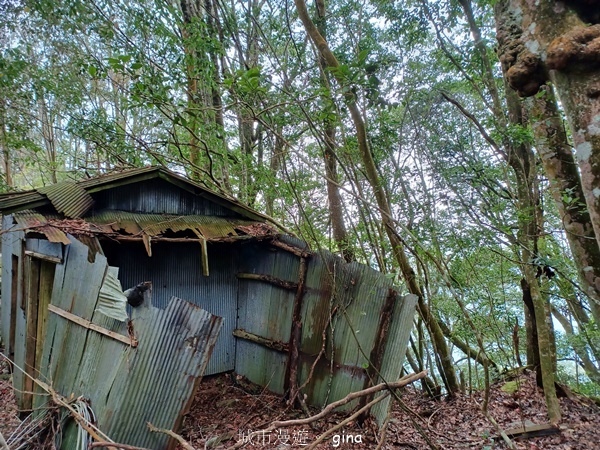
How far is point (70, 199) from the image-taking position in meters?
4.42

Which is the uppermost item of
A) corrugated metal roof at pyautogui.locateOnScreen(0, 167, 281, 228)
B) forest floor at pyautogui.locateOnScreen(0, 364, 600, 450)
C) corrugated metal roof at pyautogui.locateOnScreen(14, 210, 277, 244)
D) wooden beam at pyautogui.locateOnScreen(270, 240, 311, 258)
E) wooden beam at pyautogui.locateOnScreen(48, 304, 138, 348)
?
corrugated metal roof at pyautogui.locateOnScreen(0, 167, 281, 228)

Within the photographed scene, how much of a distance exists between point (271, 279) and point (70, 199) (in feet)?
9.84

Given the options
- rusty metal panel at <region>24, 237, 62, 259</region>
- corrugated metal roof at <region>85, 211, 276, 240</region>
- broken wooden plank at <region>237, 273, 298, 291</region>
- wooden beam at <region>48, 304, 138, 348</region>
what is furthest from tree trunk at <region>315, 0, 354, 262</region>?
A: rusty metal panel at <region>24, 237, 62, 259</region>

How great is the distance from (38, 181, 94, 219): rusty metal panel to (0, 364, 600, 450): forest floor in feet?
8.69

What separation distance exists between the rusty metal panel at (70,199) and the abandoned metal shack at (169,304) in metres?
0.02

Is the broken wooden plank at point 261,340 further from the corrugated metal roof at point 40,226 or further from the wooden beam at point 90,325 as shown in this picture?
the corrugated metal roof at point 40,226

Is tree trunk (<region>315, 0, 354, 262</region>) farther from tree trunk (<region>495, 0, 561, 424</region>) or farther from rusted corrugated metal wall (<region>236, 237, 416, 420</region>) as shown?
tree trunk (<region>495, 0, 561, 424</region>)

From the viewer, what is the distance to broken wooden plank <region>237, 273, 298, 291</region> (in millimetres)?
4945

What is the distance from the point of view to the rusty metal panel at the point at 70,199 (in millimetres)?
4273

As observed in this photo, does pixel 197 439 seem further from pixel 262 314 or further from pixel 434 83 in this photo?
pixel 434 83

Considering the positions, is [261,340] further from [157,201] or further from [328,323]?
[157,201]

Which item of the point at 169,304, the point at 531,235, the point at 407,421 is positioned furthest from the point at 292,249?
the point at 531,235

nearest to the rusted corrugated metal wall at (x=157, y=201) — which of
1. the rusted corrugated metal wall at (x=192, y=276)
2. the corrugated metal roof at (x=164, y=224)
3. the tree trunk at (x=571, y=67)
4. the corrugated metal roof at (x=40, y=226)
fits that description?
the corrugated metal roof at (x=164, y=224)

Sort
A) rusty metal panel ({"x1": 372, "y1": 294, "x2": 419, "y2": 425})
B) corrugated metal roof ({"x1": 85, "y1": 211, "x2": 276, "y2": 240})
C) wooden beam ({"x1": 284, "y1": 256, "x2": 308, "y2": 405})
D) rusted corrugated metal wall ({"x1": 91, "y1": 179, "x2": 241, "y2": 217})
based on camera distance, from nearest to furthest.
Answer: rusty metal panel ({"x1": 372, "y1": 294, "x2": 419, "y2": 425}) < corrugated metal roof ({"x1": 85, "y1": 211, "x2": 276, "y2": 240}) < wooden beam ({"x1": 284, "y1": 256, "x2": 308, "y2": 405}) < rusted corrugated metal wall ({"x1": 91, "y1": 179, "x2": 241, "y2": 217})
